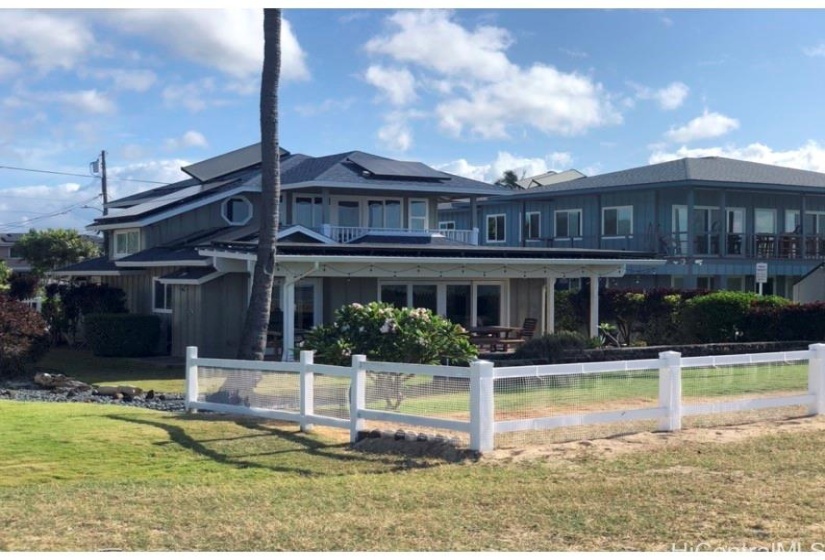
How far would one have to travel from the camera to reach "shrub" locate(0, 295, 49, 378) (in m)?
21.4

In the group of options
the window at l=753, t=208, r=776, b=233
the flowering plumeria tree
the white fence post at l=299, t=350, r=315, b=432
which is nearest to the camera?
the white fence post at l=299, t=350, r=315, b=432

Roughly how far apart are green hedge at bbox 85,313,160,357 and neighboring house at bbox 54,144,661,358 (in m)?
0.74

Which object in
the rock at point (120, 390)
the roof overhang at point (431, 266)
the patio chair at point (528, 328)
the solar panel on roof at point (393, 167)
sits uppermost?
the solar panel on roof at point (393, 167)

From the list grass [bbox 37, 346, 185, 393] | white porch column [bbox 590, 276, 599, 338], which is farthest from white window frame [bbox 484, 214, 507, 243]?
grass [bbox 37, 346, 185, 393]

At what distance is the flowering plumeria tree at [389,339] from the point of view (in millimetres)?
15016

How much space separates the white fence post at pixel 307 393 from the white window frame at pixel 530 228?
29040 millimetres

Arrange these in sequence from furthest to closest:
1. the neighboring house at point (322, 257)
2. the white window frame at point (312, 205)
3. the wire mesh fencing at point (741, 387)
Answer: the white window frame at point (312, 205) < the neighboring house at point (322, 257) < the wire mesh fencing at point (741, 387)

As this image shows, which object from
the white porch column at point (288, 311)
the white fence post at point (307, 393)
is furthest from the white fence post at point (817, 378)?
the white porch column at point (288, 311)

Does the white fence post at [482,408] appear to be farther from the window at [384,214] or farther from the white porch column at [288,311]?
the window at [384,214]

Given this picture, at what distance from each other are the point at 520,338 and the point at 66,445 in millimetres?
15833

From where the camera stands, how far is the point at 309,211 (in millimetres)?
29500

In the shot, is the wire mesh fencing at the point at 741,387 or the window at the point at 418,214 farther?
the window at the point at 418,214

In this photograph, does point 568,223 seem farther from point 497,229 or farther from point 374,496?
point 374,496

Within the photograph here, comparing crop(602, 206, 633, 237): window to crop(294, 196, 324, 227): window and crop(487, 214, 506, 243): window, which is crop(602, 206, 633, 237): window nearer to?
crop(487, 214, 506, 243): window
